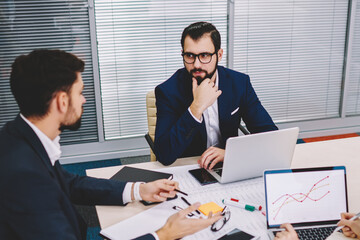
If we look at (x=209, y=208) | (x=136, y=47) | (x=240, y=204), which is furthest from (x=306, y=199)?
(x=136, y=47)

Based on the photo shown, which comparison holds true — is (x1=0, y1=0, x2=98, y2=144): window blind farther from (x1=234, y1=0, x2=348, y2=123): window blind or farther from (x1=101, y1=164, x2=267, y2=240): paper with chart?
(x1=101, y1=164, x2=267, y2=240): paper with chart

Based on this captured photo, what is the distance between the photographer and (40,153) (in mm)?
1188

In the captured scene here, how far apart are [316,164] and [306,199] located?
63 centimetres

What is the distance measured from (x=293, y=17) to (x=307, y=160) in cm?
261

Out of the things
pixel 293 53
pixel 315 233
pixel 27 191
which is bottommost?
pixel 315 233

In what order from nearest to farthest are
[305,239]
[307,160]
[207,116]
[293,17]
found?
[305,239], [307,160], [207,116], [293,17]

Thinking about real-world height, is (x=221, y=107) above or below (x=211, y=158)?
above

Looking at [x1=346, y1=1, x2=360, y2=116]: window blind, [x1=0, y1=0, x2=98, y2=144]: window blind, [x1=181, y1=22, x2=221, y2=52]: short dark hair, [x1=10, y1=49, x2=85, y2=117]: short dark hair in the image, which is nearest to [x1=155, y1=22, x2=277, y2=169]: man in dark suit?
[x1=181, y1=22, x2=221, y2=52]: short dark hair

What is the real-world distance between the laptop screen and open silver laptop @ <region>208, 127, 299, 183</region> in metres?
0.25

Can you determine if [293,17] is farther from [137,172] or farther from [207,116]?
[137,172]

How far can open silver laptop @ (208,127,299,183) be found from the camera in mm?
1572

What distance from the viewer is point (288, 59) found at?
4215 millimetres

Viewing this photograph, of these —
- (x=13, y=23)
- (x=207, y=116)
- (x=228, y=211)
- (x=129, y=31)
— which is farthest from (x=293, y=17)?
(x=228, y=211)

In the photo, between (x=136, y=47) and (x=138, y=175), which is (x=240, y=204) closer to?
(x=138, y=175)
